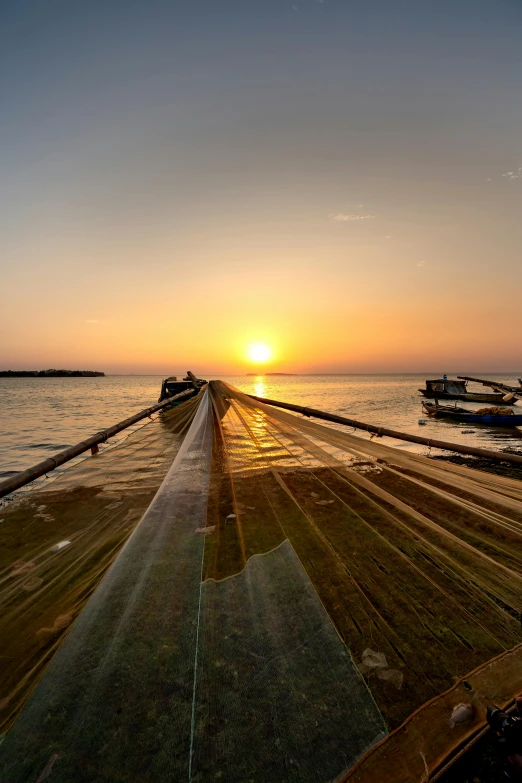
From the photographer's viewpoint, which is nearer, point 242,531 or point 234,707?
point 234,707

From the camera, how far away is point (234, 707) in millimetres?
1419

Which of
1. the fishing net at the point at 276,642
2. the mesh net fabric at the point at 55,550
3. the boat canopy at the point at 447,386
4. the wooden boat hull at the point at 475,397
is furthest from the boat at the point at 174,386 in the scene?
the boat canopy at the point at 447,386

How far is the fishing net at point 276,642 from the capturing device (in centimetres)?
127

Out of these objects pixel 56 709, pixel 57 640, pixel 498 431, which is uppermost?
pixel 56 709

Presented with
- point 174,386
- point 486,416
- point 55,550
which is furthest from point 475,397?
point 55,550

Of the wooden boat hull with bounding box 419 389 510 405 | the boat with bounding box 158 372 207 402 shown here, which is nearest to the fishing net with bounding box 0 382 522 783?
the boat with bounding box 158 372 207 402

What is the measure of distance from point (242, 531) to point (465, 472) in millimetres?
3364

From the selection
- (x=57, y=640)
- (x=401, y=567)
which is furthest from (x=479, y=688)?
(x=57, y=640)

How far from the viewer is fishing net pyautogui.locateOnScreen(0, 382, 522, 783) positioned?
1.27m

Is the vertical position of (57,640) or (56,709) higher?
(56,709)

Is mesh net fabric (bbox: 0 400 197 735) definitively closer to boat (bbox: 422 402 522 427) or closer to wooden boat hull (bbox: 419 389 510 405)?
boat (bbox: 422 402 522 427)

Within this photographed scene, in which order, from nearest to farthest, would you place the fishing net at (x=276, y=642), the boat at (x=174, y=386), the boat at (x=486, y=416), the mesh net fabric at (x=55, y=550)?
the fishing net at (x=276, y=642), the mesh net fabric at (x=55, y=550), the boat at (x=486, y=416), the boat at (x=174, y=386)

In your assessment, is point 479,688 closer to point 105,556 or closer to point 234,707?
point 234,707

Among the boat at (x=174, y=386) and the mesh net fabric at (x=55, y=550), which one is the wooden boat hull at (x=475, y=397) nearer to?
the boat at (x=174, y=386)
